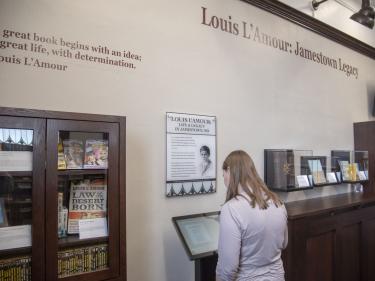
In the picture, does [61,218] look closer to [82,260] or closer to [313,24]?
[82,260]

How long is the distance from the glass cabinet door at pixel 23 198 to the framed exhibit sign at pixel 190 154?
1010 millimetres

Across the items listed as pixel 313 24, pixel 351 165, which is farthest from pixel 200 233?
pixel 313 24

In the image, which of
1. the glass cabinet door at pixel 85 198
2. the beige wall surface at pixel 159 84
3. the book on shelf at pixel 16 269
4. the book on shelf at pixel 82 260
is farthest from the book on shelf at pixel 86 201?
the beige wall surface at pixel 159 84

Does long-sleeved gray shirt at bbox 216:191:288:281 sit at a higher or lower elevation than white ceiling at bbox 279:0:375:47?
lower

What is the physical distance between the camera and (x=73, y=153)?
1.71 metres

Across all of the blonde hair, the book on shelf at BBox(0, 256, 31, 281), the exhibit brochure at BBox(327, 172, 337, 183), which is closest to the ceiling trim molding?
the exhibit brochure at BBox(327, 172, 337, 183)

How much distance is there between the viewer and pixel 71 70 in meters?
2.00

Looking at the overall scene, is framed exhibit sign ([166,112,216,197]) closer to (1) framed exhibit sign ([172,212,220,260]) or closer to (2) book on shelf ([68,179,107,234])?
(1) framed exhibit sign ([172,212,220,260])

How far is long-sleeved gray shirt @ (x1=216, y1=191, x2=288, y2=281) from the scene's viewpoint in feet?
5.34

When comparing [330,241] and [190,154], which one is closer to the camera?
[190,154]

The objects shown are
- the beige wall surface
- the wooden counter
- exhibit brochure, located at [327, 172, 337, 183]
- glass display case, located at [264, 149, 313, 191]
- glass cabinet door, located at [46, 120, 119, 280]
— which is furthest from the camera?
exhibit brochure, located at [327, 172, 337, 183]

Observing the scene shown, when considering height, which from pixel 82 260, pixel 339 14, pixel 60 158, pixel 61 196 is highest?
pixel 339 14

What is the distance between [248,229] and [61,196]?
957 millimetres

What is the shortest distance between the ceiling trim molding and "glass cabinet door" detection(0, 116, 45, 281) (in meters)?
2.34
